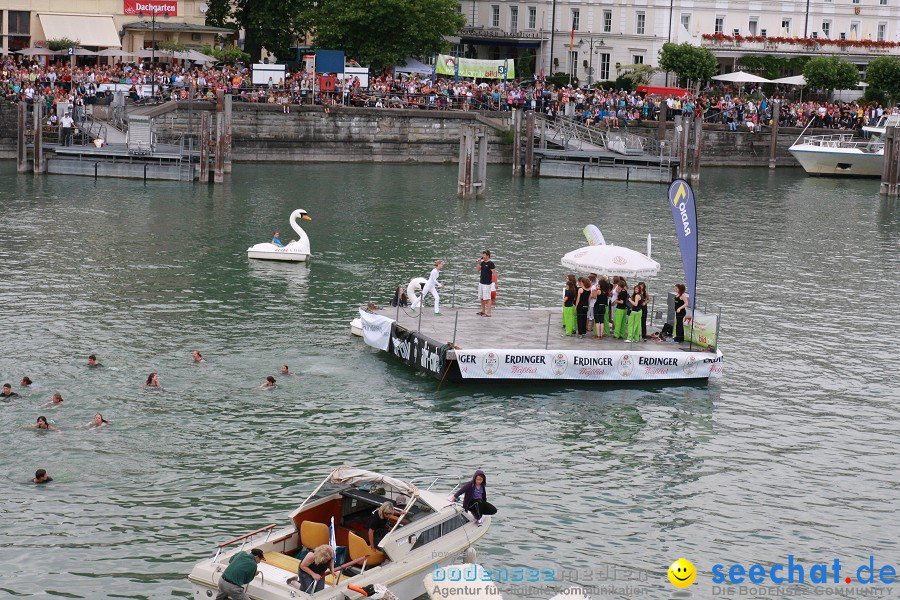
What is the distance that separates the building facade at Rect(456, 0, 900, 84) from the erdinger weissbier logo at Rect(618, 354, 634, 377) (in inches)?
2924

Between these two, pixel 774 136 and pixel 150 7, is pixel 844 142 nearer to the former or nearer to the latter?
pixel 774 136

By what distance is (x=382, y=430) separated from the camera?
27688mm

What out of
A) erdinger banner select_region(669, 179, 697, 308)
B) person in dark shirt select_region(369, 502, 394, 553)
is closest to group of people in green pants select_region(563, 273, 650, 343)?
erdinger banner select_region(669, 179, 697, 308)

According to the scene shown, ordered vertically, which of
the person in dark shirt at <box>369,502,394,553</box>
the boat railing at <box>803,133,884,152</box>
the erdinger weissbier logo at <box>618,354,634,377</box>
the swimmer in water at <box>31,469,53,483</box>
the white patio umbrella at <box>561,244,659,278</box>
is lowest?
the swimmer in water at <box>31,469,53,483</box>

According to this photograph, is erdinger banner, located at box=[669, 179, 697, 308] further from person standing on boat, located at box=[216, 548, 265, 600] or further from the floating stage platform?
person standing on boat, located at box=[216, 548, 265, 600]

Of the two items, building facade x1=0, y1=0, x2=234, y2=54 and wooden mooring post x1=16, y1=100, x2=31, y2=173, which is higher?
building facade x1=0, y1=0, x2=234, y2=54

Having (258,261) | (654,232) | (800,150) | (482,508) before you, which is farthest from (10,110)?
(482,508)

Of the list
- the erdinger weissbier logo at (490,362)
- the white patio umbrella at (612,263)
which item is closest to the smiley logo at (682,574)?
the erdinger weissbier logo at (490,362)

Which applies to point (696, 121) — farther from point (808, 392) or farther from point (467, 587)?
point (467, 587)

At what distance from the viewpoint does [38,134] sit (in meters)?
64.4

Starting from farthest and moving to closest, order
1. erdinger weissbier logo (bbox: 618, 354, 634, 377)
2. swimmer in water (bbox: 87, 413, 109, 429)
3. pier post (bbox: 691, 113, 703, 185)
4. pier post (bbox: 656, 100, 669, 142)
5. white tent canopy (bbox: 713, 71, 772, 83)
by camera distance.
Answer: white tent canopy (bbox: 713, 71, 772, 83) < pier post (bbox: 656, 100, 669, 142) < pier post (bbox: 691, 113, 703, 185) < erdinger weissbier logo (bbox: 618, 354, 634, 377) < swimmer in water (bbox: 87, 413, 109, 429)

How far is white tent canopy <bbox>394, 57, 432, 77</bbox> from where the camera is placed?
88250 millimetres

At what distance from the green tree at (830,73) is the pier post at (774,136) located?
9.72 metres

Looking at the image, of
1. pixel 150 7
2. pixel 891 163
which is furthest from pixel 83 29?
pixel 891 163
